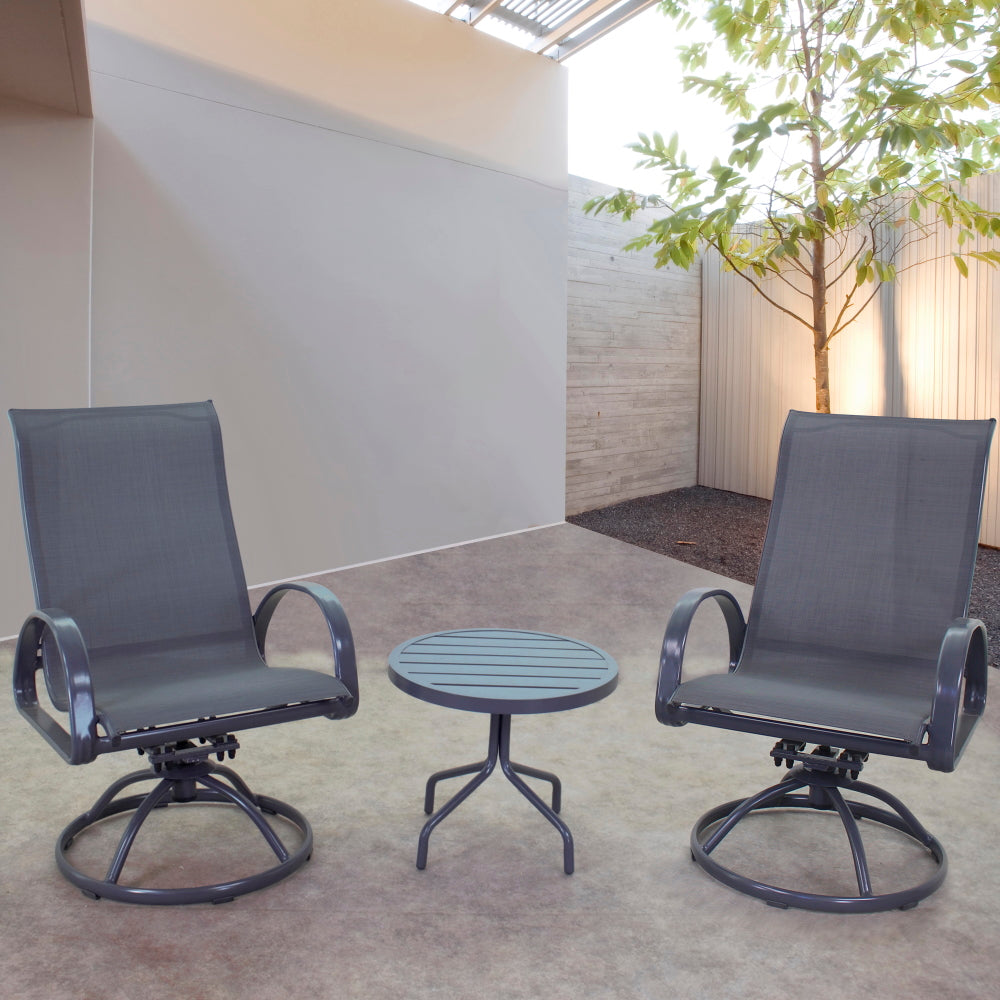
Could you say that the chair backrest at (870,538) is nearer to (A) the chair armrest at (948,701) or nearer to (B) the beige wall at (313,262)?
(A) the chair armrest at (948,701)

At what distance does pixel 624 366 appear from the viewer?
727cm

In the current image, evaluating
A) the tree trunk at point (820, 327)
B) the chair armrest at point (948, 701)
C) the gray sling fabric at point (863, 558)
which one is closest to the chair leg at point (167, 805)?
the gray sling fabric at point (863, 558)

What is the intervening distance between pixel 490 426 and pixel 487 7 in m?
2.46

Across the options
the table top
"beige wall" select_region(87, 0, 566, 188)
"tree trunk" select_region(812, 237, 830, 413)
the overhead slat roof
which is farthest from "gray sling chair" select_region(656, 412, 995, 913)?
the overhead slat roof

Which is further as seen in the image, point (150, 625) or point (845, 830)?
point (150, 625)

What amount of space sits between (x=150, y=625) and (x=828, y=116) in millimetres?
4185

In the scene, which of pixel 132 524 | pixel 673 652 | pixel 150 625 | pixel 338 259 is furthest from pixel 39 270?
pixel 673 652

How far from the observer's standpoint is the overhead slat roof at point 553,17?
5609 mm

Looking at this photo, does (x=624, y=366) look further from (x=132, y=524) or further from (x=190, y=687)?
(x=190, y=687)

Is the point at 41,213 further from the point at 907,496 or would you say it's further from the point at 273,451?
the point at 907,496

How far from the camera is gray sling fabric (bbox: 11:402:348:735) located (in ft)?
7.70

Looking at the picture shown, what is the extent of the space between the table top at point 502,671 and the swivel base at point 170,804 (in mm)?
470

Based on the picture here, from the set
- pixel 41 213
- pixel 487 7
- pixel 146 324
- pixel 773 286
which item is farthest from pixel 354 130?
pixel 773 286

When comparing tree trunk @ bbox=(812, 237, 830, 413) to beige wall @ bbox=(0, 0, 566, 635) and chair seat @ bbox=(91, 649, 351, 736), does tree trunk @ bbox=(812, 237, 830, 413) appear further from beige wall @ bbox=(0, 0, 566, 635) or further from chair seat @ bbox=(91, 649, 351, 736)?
chair seat @ bbox=(91, 649, 351, 736)
